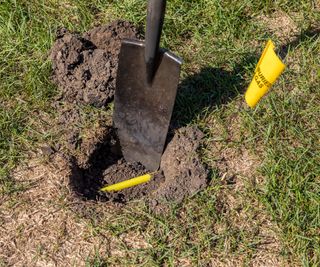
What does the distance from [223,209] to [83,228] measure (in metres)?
0.70

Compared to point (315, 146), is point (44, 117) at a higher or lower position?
lower

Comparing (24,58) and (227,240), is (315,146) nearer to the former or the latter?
(227,240)

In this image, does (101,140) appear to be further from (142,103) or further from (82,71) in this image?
(82,71)

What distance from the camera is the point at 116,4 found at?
13.6 ft

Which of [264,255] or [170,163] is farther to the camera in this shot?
[170,163]

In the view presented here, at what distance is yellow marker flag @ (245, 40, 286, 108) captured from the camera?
3.15 meters

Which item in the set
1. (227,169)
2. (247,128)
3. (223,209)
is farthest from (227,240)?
(247,128)

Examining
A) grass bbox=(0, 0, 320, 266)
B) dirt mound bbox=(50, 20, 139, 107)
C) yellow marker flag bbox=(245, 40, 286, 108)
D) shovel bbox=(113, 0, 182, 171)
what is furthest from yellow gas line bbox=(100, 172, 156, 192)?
yellow marker flag bbox=(245, 40, 286, 108)

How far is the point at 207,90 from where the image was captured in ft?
12.4

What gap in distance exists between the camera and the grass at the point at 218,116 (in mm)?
3174

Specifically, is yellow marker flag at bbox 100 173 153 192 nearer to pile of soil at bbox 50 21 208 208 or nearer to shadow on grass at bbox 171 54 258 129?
pile of soil at bbox 50 21 208 208

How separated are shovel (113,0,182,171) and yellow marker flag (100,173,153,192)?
0.34 feet

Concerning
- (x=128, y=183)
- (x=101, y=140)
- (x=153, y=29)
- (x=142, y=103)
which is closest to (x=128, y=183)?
(x=128, y=183)

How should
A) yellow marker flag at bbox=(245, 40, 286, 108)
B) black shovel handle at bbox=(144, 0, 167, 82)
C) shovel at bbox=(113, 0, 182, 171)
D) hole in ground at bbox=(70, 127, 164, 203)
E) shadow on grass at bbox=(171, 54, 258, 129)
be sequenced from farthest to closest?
shadow on grass at bbox=(171, 54, 258, 129) → hole in ground at bbox=(70, 127, 164, 203) → shovel at bbox=(113, 0, 182, 171) → yellow marker flag at bbox=(245, 40, 286, 108) → black shovel handle at bbox=(144, 0, 167, 82)
